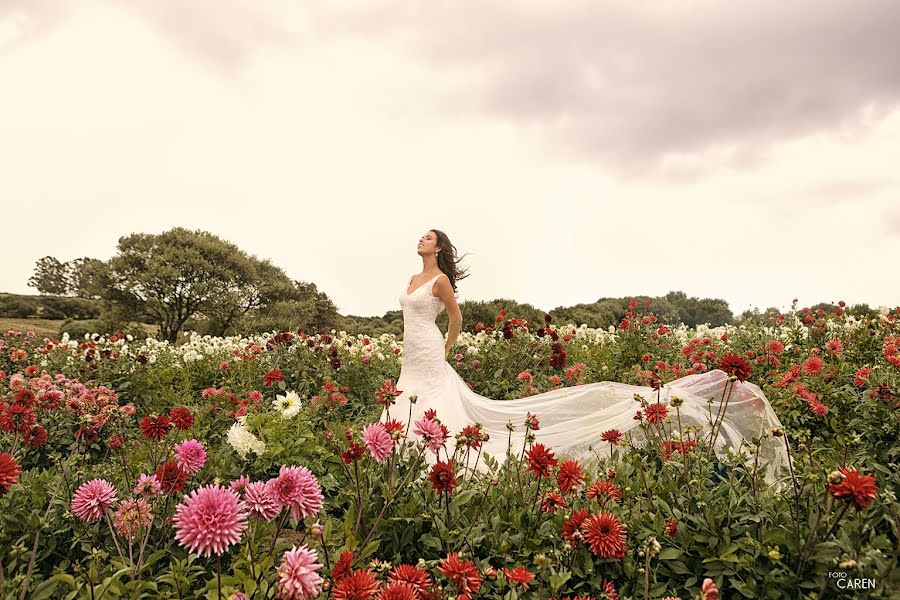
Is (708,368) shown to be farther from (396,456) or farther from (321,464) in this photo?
(396,456)

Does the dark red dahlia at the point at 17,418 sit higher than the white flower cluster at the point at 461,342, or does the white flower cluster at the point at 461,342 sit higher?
the white flower cluster at the point at 461,342

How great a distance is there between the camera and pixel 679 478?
2.95 metres

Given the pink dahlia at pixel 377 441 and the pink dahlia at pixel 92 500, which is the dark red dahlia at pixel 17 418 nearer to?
the pink dahlia at pixel 92 500

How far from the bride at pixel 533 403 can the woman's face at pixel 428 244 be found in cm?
1

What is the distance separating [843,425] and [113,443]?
6.48m

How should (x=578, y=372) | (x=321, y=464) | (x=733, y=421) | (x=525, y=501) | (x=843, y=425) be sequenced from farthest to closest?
(x=578, y=372)
(x=843, y=425)
(x=733, y=421)
(x=321, y=464)
(x=525, y=501)

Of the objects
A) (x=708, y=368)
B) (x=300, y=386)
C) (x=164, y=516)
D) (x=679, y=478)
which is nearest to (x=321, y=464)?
(x=164, y=516)

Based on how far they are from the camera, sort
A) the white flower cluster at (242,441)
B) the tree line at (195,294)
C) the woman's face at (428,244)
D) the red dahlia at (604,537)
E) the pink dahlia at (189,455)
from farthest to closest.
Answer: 1. the tree line at (195,294)
2. the woman's face at (428,244)
3. the white flower cluster at (242,441)
4. the pink dahlia at (189,455)
5. the red dahlia at (604,537)

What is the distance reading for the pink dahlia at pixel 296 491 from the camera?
1.70 meters

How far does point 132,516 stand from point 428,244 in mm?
4865

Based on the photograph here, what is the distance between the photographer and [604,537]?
1895mm

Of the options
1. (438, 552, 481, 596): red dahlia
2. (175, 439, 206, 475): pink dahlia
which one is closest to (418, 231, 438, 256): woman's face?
(175, 439, 206, 475): pink dahlia

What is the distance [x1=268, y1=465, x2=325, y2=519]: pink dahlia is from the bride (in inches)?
118

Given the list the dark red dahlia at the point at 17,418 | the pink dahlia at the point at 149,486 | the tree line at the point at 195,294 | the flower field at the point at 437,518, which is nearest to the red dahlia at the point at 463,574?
the flower field at the point at 437,518
